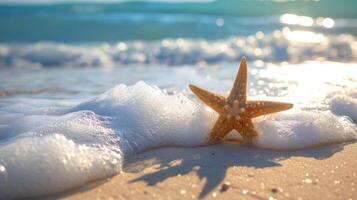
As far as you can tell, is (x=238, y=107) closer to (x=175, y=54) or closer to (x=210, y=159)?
(x=210, y=159)

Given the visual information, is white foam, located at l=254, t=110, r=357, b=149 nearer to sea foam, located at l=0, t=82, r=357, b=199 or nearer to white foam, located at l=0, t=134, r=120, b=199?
sea foam, located at l=0, t=82, r=357, b=199

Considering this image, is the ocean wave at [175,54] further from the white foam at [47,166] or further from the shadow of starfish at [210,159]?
the white foam at [47,166]

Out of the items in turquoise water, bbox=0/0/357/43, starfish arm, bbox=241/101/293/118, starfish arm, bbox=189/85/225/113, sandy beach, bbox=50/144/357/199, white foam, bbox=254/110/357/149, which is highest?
turquoise water, bbox=0/0/357/43

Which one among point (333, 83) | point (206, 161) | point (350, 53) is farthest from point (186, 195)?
point (350, 53)

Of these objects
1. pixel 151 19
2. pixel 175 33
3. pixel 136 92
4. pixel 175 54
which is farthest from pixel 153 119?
pixel 151 19

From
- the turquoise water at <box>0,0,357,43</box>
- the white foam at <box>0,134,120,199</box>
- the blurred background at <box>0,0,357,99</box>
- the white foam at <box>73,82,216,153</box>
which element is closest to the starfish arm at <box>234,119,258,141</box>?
the white foam at <box>73,82,216,153</box>

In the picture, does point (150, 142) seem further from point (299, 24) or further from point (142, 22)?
point (299, 24)

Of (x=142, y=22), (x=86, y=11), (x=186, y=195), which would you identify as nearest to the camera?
(x=186, y=195)

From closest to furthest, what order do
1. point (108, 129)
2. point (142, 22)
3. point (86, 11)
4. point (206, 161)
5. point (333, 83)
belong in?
point (206, 161), point (108, 129), point (333, 83), point (142, 22), point (86, 11)
